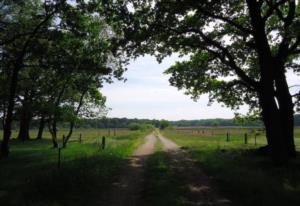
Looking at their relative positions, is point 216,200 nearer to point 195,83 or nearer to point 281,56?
point 281,56

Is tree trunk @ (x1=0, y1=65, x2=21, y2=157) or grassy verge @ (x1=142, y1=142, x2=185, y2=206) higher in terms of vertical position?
tree trunk @ (x1=0, y1=65, x2=21, y2=157)

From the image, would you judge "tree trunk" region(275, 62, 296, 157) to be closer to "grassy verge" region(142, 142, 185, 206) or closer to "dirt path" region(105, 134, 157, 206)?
"grassy verge" region(142, 142, 185, 206)

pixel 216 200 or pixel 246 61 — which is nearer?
pixel 216 200

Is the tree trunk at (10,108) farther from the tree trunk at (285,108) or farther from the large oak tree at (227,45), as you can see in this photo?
the tree trunk at (285,108)

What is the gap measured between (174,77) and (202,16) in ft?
21.8

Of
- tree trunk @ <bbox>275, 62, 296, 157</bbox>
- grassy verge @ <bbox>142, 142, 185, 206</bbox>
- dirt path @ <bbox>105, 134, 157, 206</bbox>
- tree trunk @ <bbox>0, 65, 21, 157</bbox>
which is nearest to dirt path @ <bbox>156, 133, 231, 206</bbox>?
grassy verge @ <bbox>142, 142, 185, 206</bbox>

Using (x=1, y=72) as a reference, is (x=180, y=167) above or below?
below

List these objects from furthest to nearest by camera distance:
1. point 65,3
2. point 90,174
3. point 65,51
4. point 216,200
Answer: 1. point 65,51
2. point 65,3
3. point 90,174
4. point 216,200

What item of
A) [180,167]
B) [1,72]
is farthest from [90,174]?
[1,72]

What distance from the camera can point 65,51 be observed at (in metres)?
28.1

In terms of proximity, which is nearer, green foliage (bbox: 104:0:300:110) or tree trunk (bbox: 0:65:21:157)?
green foliage (bbox: 104:0:300:110)

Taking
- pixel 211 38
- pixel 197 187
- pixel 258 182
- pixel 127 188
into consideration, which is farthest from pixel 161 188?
pixel 211 38

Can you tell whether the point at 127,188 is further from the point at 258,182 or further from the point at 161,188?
the point at 258,182

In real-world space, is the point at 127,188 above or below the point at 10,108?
below
